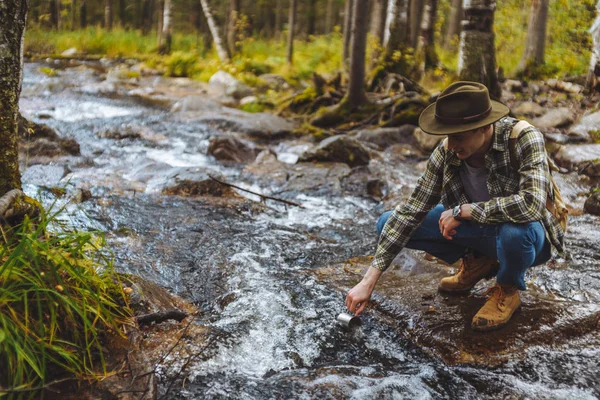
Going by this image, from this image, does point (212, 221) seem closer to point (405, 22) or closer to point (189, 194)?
point (189, 194)

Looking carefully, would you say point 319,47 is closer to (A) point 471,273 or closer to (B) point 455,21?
(B) point 455,21

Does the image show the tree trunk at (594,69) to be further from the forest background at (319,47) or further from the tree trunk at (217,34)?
the tree trunk at (217,34)

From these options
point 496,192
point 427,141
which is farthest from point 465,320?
point 427,141

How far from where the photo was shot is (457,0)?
68.6 feet

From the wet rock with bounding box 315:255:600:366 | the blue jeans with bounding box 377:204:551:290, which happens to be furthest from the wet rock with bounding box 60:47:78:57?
the blue jeans with bounding box 377:204:551:290

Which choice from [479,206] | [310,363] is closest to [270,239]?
[310,363]

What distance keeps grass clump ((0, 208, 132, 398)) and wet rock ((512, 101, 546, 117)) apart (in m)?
10.2

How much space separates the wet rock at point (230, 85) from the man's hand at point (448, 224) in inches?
541

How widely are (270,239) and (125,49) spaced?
24.0 metres

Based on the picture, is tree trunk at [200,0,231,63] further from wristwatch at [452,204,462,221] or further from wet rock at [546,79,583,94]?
wristwatch at [452,204,462,221]

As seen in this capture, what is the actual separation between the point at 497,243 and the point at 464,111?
81 cm

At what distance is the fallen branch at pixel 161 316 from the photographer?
337 cm

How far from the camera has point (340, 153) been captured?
8.91m

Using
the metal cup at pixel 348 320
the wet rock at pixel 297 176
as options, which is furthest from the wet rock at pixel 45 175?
the metal cup at pixel 348 320
